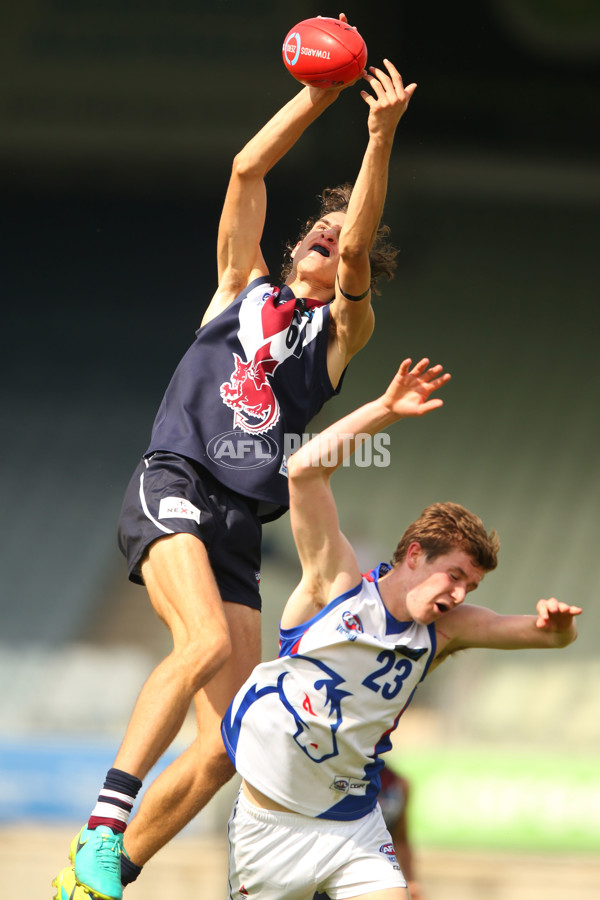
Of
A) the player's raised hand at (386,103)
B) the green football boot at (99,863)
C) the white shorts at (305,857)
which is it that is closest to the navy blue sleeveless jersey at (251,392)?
the player's raised hand at (386,103)

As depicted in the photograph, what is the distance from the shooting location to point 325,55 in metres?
3.13

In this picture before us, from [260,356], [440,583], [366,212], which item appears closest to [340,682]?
[440,583]

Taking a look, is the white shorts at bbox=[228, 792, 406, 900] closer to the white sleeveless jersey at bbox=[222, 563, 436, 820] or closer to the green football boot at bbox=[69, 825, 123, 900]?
the white sleeveless jersey at bbox=[222, 563, 436, 820]

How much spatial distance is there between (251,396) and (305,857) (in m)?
1.36

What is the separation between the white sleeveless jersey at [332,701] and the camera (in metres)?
2.74

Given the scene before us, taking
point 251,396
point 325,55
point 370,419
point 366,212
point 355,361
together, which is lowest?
point 370,419

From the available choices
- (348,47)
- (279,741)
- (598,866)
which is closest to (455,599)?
(279,741)

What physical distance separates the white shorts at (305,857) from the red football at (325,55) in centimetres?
214

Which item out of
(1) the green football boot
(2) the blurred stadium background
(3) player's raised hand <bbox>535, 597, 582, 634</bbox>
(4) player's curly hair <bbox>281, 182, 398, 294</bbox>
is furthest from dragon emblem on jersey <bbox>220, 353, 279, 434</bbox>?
(2) the blurred stadium background

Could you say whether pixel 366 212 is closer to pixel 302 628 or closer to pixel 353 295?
pixel 353 295

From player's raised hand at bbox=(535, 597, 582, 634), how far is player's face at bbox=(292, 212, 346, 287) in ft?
4.73

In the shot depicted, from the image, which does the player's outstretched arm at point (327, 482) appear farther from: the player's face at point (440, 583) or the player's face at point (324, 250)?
the player's face at point (324, 250)

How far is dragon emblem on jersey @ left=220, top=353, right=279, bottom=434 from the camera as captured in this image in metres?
3.26

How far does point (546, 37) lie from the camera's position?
5.73 meters
